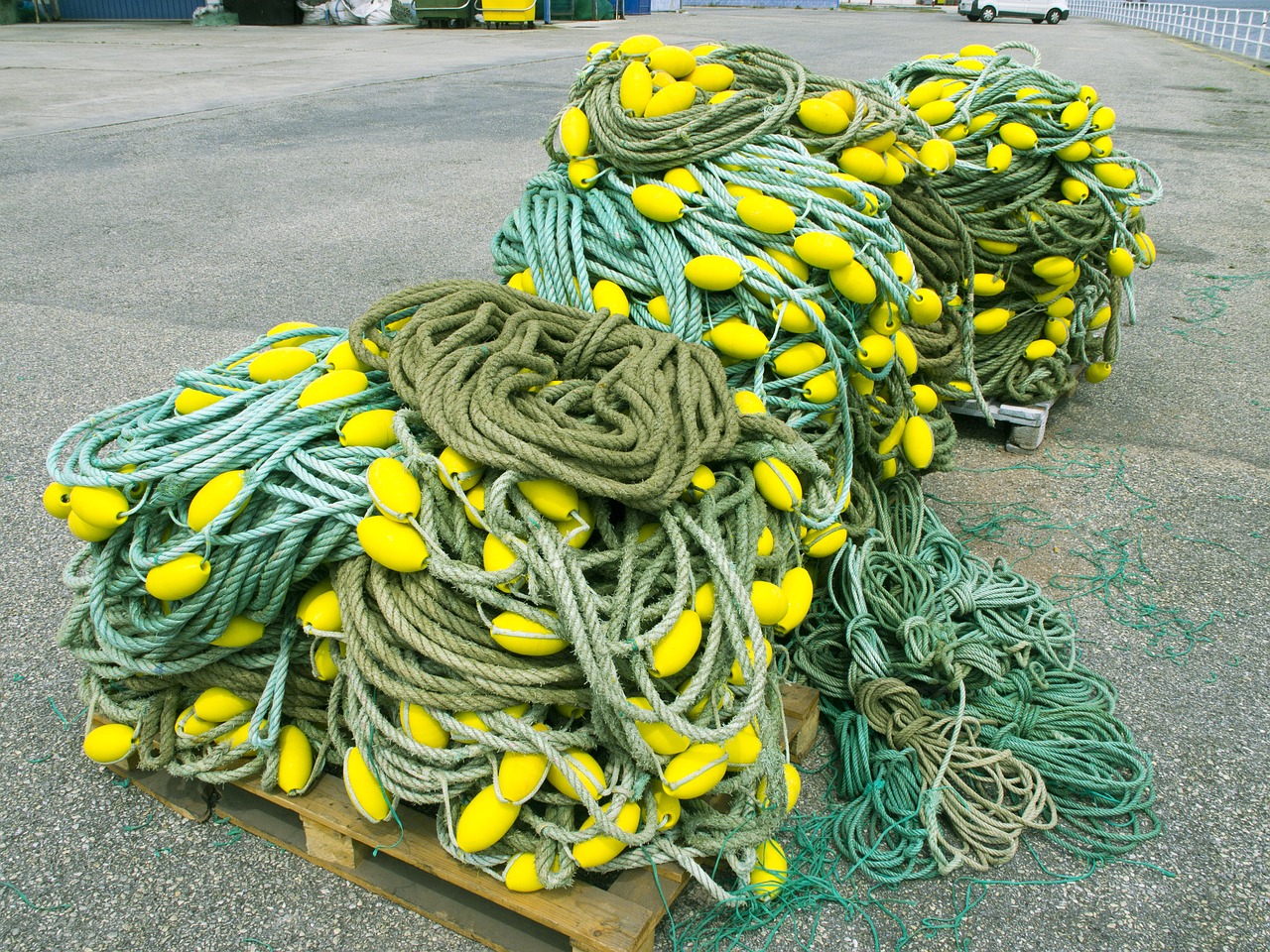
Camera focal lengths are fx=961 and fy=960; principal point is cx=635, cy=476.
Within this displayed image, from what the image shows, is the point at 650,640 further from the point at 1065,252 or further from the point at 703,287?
the point at 1065,252

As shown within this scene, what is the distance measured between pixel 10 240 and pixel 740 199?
5511mm

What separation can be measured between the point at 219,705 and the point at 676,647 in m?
0.98

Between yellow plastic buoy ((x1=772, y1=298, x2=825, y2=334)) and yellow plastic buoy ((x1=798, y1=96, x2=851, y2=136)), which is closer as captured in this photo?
yellow plastic buoy ((x1=772, y1=298, x2=825, y2=334))

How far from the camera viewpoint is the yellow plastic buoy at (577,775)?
1690 mm

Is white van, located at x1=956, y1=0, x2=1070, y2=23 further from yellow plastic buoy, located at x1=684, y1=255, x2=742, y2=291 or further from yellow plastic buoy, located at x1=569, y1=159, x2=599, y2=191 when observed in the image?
yellow plastic buoy, located at x1=684, y1=255, x2=742, y2=291

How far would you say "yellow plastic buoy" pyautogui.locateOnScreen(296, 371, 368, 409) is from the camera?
6.56 ft

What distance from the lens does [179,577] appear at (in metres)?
1.75

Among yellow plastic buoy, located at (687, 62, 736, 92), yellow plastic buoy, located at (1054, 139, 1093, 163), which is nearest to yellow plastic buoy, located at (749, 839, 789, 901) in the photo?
yellow plastic buoy, located at (687, 62, 736, 92)

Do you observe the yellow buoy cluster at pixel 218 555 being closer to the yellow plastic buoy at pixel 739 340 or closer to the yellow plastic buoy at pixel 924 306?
the yellow plastic buoy at pixel 739 340

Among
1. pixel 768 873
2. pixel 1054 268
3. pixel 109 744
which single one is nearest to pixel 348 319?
pixel 109 744

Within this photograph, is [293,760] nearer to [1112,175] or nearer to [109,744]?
[109,744]

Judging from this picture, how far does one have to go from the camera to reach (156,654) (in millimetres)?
1896

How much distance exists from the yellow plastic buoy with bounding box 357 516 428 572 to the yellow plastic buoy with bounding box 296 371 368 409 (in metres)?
0.38

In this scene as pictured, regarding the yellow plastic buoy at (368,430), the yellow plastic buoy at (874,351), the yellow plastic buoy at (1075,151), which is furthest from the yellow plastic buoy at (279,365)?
the yellow plastic buoy at (1075,151)
